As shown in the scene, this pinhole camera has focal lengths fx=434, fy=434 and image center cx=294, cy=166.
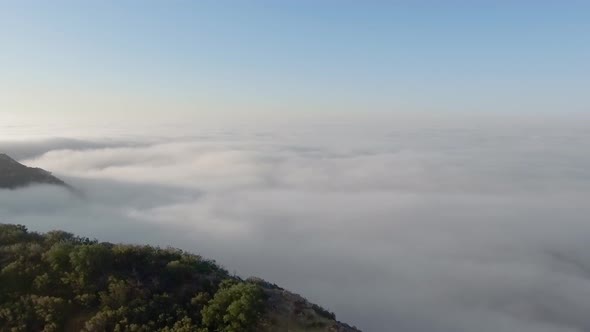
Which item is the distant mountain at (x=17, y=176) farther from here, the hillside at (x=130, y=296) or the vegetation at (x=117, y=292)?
the hillside at (x=130, y=296)

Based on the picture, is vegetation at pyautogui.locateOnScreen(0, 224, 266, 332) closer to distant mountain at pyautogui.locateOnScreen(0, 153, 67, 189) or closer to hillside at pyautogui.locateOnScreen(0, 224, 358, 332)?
hillside at pyautogui.locateOnScreen(0, 224, 358, 332)

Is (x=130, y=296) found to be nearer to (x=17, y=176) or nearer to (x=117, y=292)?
(x=117, y=292)

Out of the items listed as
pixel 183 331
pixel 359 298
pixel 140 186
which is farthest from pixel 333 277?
pixel 140 186

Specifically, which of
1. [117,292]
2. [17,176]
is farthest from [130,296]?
[17,176]

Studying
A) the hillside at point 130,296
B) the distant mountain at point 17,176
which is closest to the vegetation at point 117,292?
the hillside at point 130,296

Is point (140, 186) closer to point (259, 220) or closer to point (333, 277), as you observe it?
point (259, 220)
